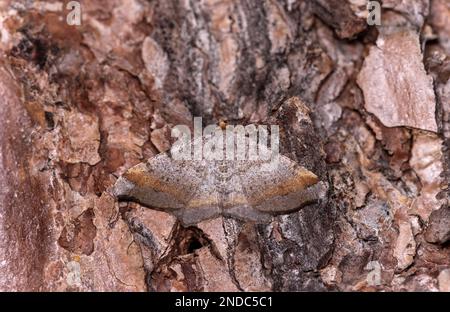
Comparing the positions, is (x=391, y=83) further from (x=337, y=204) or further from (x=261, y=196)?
(x=261, y=196)

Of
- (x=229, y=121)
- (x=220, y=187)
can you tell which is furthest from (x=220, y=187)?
(x=229, y=121)

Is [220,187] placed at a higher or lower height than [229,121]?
lower

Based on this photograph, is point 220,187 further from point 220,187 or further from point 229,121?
point 229,121

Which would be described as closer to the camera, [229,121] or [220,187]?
[220,187]

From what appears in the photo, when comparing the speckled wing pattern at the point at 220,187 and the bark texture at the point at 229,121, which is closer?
the bark texture at the point at 229,121

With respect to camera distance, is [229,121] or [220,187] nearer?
[220,187]

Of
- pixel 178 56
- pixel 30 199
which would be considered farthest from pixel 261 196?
pixel 30 199

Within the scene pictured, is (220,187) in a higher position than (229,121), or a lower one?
lower
